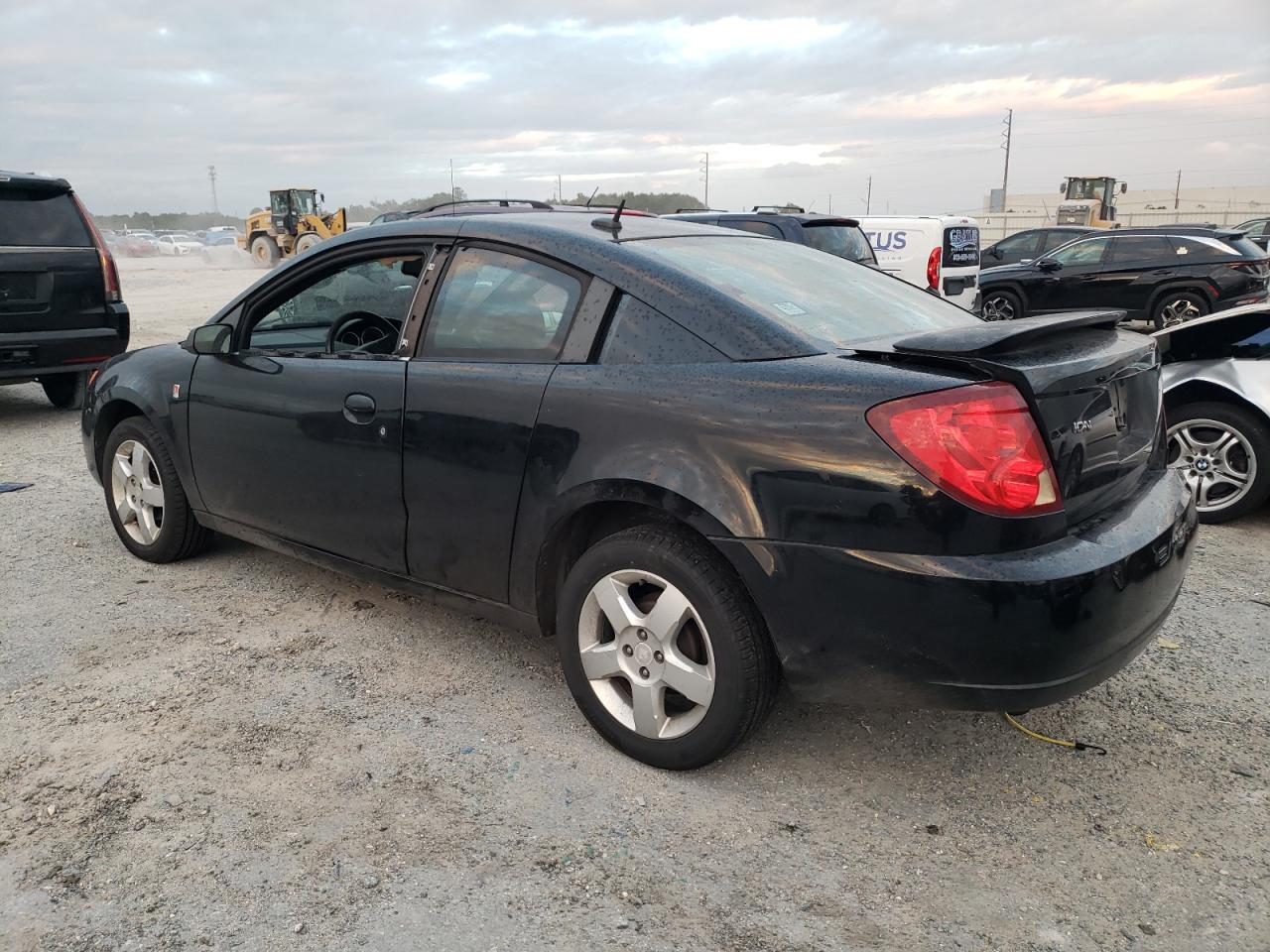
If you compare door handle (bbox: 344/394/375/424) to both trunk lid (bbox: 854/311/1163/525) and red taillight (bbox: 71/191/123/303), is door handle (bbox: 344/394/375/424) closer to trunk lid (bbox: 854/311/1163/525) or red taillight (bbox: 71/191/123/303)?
trunk lid (bbox: 854/311/1163/525)

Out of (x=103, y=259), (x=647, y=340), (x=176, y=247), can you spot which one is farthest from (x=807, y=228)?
(x=176, y=247)

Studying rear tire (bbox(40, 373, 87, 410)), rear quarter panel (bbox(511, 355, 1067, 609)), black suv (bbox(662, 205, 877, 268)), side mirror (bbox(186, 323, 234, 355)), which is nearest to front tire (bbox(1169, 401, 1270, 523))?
rear quarter panel (bbox(511, 355, 1067, 609))

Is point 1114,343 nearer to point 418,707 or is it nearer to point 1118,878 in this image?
point 1118,878

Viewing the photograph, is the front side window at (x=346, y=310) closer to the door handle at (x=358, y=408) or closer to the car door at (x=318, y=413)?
the car door at (x=318, y=413)

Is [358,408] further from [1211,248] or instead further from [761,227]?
[1211,248]

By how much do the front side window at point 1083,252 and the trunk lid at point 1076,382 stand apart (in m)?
13.7

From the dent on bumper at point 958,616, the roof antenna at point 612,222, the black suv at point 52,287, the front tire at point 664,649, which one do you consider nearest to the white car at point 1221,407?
the dent on bumper at point 958,616

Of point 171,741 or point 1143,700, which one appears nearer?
point 171,741

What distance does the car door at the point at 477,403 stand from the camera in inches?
115

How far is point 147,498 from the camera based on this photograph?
4414mm

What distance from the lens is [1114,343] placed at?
2.79 meters

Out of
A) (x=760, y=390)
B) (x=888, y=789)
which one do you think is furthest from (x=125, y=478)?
(x=888, y=789)

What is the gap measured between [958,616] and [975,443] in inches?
16.0

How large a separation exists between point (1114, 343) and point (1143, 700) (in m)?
1.25
